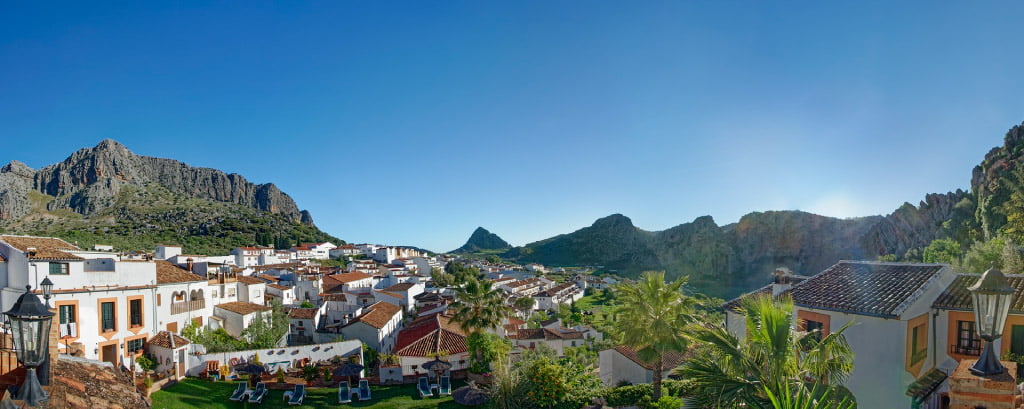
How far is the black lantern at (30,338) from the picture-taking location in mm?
4332

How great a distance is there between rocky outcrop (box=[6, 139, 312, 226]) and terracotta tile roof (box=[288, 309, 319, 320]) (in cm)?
10982

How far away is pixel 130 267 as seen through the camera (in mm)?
22344

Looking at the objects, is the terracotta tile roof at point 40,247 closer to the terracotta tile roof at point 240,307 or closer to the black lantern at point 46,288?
the terracotta tile roof at point 240,307

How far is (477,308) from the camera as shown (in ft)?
82.2

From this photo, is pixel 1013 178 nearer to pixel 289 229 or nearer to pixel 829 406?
Answer: pixel 829 406

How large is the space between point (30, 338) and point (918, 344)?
1713 cm

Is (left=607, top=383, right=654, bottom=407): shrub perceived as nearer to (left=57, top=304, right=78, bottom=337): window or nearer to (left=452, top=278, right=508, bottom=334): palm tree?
(left=452, top=278, right=508, bottom=334): palm tree

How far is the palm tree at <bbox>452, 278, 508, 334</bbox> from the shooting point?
81.7ft

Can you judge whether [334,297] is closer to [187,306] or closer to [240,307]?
[240,307]

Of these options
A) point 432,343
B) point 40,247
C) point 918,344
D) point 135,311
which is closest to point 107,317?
point 135,311

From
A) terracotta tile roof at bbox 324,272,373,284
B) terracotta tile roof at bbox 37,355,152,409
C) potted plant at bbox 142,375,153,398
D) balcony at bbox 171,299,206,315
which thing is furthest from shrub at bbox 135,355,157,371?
terracotta tile roof at bbox 324,272,373,284

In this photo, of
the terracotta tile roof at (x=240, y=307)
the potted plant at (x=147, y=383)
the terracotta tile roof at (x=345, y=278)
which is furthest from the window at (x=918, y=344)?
the terracotta tile roof at (x=345, y=278)

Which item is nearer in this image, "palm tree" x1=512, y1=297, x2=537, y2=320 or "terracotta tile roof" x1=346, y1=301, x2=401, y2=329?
"terracotta tile roof" x1=346, y1=301, x2=401, y2=329

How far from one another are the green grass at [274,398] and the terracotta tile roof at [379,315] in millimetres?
12046
